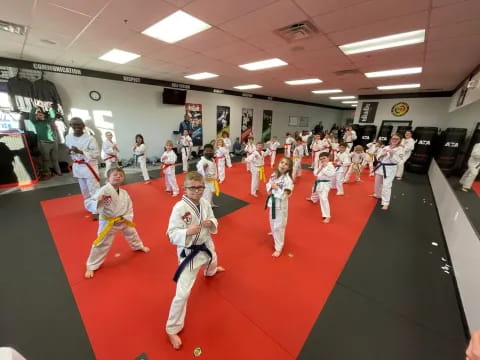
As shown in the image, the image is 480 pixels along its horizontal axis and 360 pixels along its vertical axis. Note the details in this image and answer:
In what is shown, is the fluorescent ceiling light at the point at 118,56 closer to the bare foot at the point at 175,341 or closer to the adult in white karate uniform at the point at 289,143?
the bare foot at the point at 175,341

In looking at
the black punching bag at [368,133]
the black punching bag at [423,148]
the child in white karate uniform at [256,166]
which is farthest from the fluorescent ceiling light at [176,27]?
the black punching bag at [368,133]

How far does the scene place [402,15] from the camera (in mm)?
2508

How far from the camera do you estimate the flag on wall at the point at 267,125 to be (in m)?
12.7

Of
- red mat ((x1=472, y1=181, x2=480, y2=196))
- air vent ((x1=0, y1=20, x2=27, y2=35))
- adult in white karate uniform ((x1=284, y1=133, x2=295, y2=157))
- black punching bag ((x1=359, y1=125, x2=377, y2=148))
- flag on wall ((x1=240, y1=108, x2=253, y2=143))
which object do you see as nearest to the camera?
air vent ((x1=0, y1=20, x2=27, y2=35))

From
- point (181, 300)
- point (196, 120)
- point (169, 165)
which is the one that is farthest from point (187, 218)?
point (196, 120)

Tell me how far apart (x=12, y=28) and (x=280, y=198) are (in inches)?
202

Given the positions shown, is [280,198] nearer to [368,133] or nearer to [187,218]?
[187,218]

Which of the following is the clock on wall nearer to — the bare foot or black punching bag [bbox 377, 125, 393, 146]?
the bare foot

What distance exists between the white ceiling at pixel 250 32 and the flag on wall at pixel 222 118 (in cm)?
473

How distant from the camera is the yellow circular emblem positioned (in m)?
9.48

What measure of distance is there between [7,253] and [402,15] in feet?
19.9

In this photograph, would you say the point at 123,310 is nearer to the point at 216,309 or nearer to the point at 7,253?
the point at 216,309

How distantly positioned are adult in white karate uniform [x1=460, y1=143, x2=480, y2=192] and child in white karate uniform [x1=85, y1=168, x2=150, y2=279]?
8.23m

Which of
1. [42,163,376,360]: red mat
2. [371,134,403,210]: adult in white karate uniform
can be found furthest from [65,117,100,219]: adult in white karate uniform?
[371,134,403,210]: adult in white karate uniform
